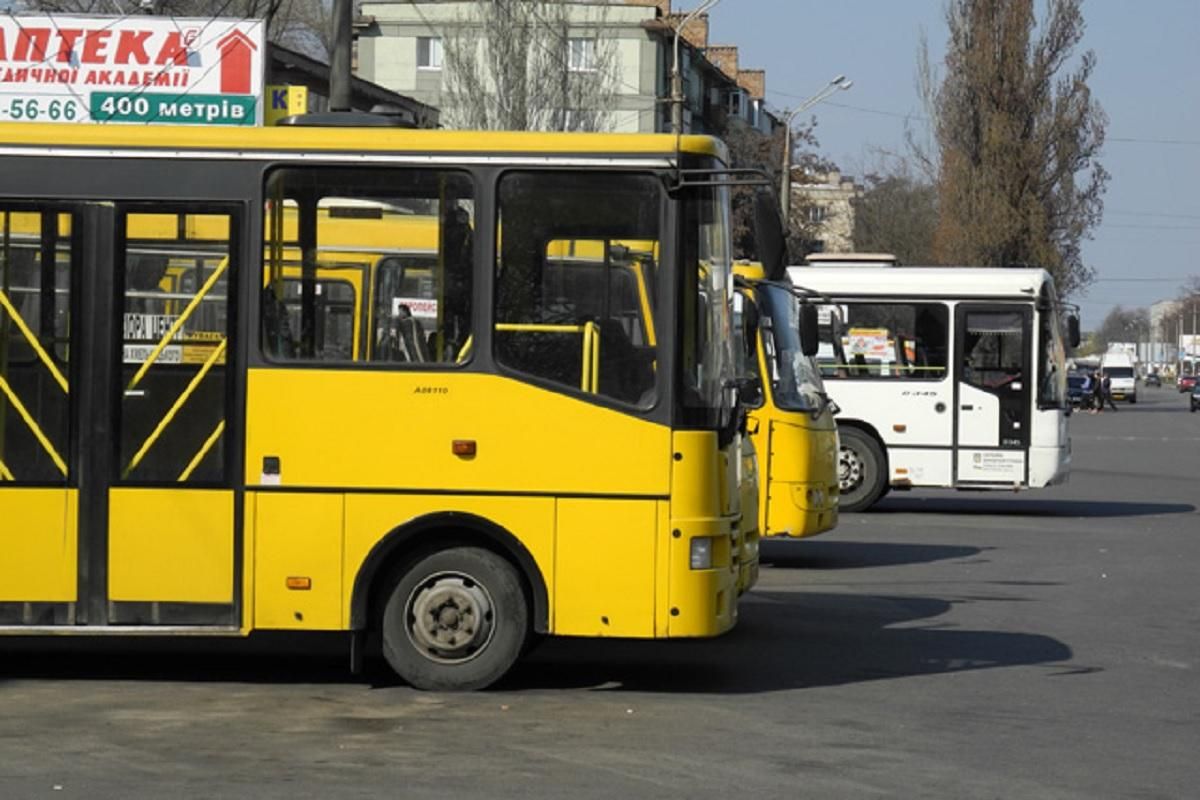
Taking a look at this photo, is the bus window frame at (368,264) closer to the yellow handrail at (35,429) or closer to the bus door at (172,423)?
the bus door at (172,423)

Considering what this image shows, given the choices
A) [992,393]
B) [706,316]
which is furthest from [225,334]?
[992,393]

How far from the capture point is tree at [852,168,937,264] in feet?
290

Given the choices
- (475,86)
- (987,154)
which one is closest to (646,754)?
(475,86)

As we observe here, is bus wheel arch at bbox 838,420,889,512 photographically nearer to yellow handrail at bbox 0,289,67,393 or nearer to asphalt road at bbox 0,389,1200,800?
asphalt road at bbox 0,389,1200,800

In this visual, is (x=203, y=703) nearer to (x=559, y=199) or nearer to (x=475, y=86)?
(x=559, y=199)

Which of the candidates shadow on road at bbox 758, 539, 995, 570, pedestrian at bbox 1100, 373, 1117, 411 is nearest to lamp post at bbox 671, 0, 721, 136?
shadow on road at bbox 758, 539, 995, 570

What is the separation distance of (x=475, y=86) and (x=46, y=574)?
35.5 metres

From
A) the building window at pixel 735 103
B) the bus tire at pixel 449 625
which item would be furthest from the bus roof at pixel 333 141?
the building window at pixel 735 103

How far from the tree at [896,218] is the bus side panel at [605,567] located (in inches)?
2936

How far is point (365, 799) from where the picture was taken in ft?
26.6

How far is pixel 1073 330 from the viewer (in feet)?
80.7

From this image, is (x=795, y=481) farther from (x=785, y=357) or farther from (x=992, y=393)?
(x=992, y=393)

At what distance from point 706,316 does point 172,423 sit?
2804 mm

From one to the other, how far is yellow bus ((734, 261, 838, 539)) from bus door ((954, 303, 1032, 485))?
6163 mm
